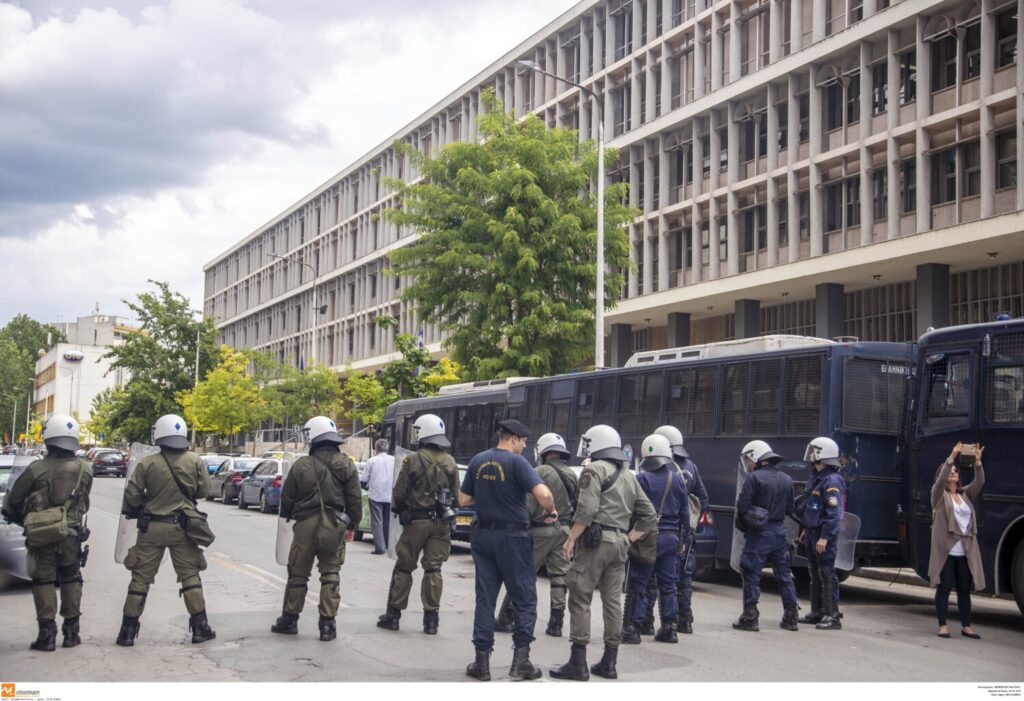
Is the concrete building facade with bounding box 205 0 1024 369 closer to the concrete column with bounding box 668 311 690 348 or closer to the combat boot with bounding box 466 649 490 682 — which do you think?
the concrete column with bounding box 668 311 690 348

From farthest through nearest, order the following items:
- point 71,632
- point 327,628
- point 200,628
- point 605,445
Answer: point 327,628
point 200,628
point 71,632
point 605,445

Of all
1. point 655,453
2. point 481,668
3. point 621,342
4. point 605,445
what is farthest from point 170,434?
point 621,342

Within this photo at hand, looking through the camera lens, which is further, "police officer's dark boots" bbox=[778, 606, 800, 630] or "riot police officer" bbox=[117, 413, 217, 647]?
"police officer's dark boots" bbox=[778, 606, 800, 630]

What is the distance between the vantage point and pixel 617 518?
8.97 metres

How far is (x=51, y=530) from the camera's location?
31.3ft

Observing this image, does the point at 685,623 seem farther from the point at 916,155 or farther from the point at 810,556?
the point at 916,155

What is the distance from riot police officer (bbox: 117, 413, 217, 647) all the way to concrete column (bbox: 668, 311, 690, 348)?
101ft

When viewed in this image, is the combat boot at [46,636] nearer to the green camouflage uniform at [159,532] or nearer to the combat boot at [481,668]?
the green camouflage uniform at [159,532]

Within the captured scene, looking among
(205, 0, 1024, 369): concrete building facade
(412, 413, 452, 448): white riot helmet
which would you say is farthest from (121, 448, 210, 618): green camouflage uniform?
(205, 0, 1024, 369): concrete building facade

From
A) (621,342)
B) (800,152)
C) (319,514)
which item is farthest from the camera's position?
(621,342)

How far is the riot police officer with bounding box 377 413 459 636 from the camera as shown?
10797 mm

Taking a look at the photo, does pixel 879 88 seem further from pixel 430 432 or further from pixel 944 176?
pixel 430 432

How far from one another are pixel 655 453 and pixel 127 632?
4704 mm

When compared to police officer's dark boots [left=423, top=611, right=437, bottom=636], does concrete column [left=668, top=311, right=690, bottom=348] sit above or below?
above
